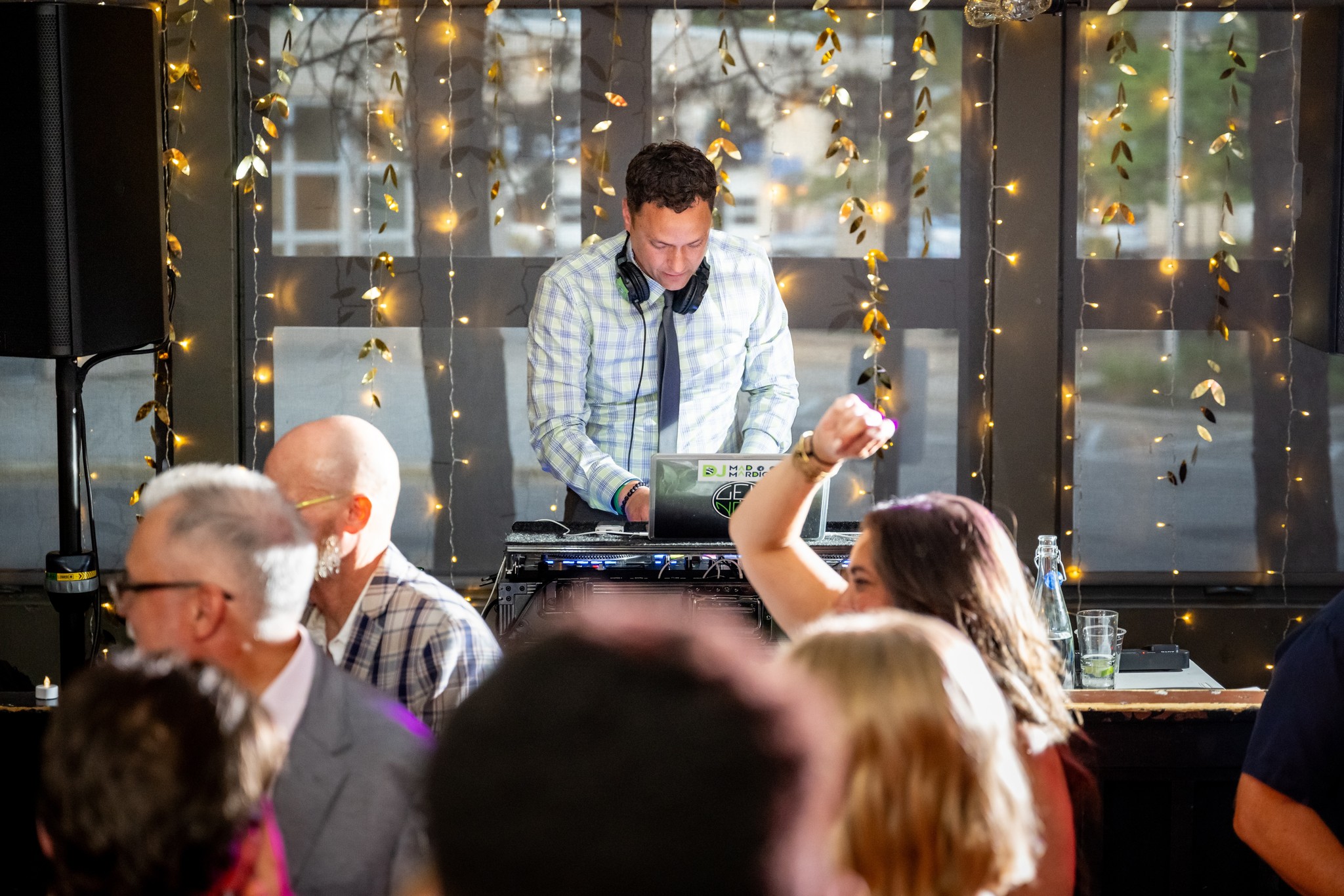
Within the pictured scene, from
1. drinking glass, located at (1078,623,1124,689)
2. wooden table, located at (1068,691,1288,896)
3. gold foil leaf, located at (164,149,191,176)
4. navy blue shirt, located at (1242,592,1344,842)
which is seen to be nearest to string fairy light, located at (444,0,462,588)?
gold foil leaf, located at (164,149,191,176)

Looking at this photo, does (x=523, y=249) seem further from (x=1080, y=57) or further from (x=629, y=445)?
(x=1080, y=57)

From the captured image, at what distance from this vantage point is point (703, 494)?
94.7 inches

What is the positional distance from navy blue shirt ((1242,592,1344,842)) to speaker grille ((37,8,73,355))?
8.42 feet

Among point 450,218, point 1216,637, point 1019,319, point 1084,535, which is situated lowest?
point 1216,637

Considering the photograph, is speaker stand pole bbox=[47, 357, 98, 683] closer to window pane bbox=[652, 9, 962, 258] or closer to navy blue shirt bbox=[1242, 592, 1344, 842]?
window pane bbox=[652, 9, 962, 258]

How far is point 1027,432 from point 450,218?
1.96m

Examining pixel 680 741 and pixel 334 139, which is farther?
pixel 334 139

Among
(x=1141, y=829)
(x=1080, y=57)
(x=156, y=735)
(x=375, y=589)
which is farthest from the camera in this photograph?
(x=1080, y=57)

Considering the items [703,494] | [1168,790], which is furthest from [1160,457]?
[703,494]

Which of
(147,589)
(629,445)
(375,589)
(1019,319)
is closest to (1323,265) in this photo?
(1019,319)

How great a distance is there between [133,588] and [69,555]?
178 cm

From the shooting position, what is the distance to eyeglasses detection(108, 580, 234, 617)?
1.48 meters

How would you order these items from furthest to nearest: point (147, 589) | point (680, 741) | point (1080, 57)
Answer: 1. point (1080, 57)
2. point (147, 589)
3. point (680, 741)

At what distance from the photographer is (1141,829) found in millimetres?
2166
